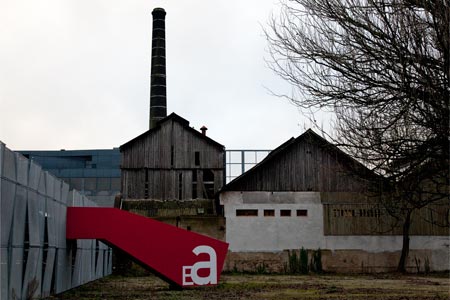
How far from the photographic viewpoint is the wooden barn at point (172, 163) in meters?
32.9

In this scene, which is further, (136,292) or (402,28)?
(136,292)

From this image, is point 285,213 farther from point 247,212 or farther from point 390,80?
point 390,80

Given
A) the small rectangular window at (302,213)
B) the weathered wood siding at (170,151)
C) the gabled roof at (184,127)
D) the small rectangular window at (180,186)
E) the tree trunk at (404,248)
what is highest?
the gabled roof at (184,127)

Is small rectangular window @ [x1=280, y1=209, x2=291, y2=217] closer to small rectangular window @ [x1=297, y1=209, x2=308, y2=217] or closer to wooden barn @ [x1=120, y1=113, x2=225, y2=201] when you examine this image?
small rectangular window @ [x1=297, y1=209, x2=308, y2=217]

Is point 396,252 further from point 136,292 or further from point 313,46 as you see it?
point 313,46

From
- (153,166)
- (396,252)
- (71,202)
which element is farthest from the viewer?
(153,166)

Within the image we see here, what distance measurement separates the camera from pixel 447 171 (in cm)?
1016

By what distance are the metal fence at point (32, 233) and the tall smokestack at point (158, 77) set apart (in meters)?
19.3

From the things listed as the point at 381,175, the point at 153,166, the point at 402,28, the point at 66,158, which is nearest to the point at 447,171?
the point at 381,175

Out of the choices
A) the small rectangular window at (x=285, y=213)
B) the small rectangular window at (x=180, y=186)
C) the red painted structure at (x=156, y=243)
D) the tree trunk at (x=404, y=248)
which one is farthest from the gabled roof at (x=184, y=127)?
the red painted structure at (x=156, y=243)

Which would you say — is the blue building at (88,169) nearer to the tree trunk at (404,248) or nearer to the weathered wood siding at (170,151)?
the weathered wood siding at (170,151)

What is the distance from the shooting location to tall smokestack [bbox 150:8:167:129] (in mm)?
39094

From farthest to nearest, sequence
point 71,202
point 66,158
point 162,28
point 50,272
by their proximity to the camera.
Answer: point 66,158, point 162,28, point 71,202, point 50,272

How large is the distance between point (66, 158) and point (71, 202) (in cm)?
4990
